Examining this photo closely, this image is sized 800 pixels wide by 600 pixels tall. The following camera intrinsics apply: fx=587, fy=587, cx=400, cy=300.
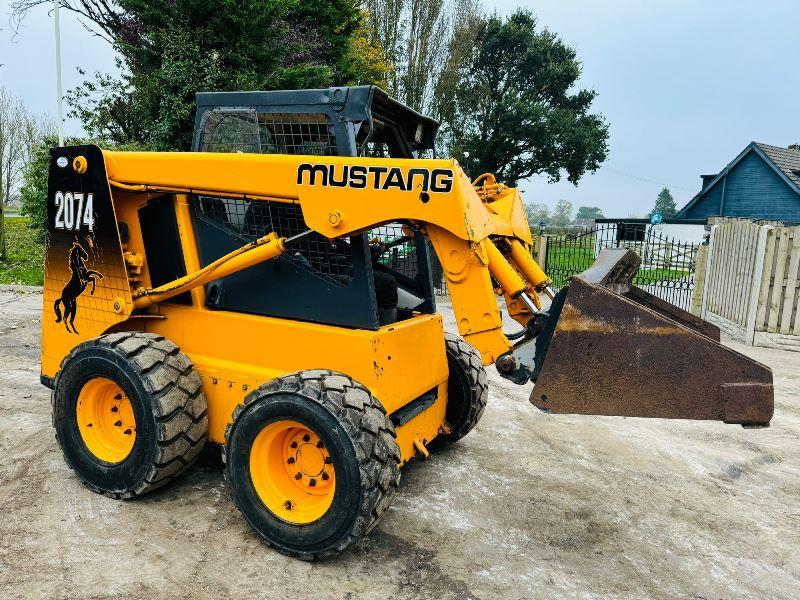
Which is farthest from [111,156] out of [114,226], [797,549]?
[797,549]

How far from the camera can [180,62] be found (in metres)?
12.3

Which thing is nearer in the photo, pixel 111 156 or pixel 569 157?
pixel 111 156

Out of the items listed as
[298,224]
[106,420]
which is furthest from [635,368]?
[106,420]

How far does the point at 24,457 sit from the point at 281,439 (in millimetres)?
2198

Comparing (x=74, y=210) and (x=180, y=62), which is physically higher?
(x=180, y=62)

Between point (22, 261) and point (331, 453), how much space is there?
1576 cm

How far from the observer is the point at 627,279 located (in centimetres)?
366

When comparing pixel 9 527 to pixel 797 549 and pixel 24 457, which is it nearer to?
pixel 24 457

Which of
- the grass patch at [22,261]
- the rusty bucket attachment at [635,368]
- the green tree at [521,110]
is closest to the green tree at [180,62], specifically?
the grass patch at [22,261]

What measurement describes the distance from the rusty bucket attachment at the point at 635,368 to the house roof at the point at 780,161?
98.7 ft

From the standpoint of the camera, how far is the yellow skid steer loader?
9.19 ft

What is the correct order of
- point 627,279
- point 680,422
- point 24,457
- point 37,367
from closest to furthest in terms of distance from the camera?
point 627,279 < point 24,457 < point 680,422 < point 37,367

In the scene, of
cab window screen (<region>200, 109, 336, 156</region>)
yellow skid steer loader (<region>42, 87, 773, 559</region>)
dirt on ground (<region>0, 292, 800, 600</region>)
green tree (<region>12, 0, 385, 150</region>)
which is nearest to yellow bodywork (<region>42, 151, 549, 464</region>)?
yellow skid steer loader (<region>42, 87, 773, 559</region>)

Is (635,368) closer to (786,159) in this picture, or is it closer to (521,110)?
(521,110)
